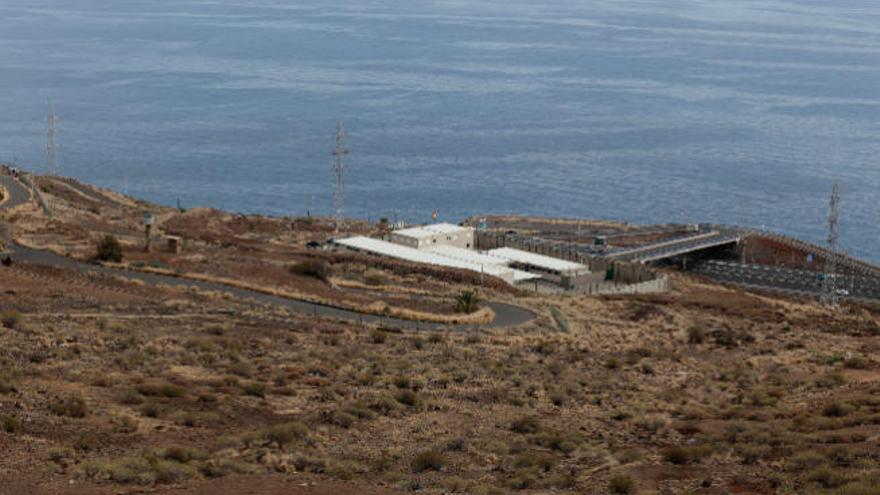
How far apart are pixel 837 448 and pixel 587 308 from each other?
3156 centimetres

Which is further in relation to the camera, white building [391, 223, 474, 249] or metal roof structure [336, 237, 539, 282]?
white building [391, 223, 474, 249]

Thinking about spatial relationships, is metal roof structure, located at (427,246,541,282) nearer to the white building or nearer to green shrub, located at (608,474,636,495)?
the white building

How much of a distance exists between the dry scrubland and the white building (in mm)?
32949

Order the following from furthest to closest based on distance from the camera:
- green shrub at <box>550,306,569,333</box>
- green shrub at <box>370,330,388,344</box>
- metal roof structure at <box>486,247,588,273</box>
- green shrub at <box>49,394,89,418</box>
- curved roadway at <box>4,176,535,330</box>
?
metal roof structure at <box>486,247,588,273</box>, green shrub at <box>550,306,569,333</box>, curved roadway at <box>4,176,535,330</box>, green shrub at <box>370,330,388,344</box>, green shrub at <box>49,394,89,418</box>

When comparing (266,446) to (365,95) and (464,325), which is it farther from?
(365,95)

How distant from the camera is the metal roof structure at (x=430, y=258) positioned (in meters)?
70.2

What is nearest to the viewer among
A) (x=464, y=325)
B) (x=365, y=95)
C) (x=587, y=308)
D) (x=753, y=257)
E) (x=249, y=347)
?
(x=249, y=347)

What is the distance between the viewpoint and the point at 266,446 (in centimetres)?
2300

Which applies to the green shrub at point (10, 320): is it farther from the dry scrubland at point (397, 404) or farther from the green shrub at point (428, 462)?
the green shrub at point (428, 462)

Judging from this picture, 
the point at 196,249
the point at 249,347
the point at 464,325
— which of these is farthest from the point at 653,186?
the point at 249,347

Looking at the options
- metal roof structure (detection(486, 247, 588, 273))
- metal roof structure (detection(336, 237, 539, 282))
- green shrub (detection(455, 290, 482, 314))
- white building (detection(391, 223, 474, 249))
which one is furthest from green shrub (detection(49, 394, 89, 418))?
white building (detection(391, 223, 474, 249))

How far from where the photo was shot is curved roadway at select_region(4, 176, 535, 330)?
143 feet

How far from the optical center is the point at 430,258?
73750mm

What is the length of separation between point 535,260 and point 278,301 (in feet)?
104
